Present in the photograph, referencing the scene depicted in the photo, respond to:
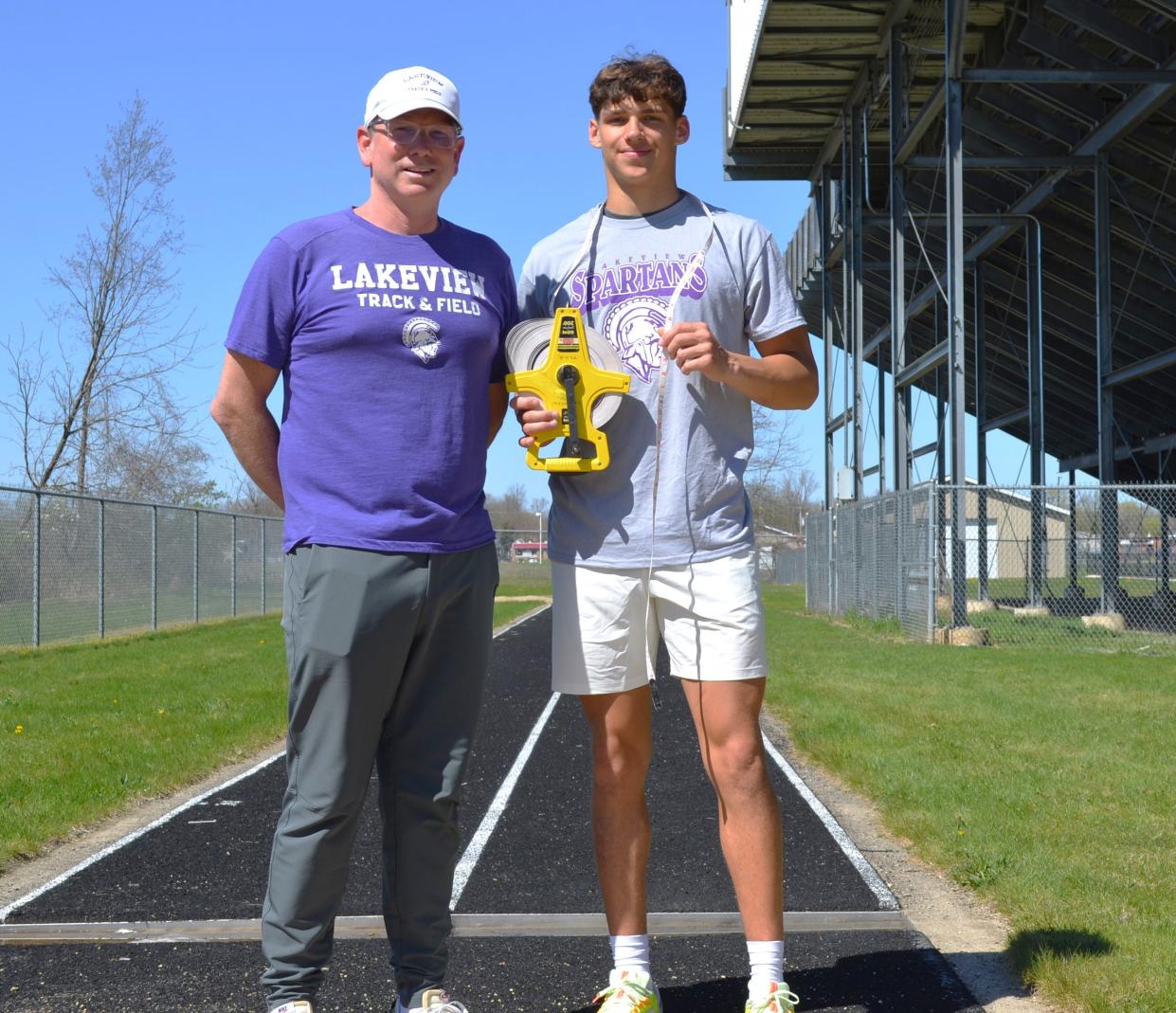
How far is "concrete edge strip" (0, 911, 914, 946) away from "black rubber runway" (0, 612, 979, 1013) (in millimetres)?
75

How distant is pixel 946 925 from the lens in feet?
16.7

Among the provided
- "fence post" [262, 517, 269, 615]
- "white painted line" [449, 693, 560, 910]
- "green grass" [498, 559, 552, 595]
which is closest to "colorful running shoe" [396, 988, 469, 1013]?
"white painted line" [449, 693, 560, 910]

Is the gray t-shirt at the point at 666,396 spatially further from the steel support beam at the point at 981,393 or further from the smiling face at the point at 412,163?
the steel support beam at the point at 981,393

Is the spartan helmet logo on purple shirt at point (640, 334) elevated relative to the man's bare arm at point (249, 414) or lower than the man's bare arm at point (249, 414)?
elevated

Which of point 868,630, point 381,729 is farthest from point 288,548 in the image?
point 868,630

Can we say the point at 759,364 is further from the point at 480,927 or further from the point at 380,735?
the point at 480,927

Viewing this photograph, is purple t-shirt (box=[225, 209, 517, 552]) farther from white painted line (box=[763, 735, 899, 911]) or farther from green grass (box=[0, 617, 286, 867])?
green grass (box=[0, 617, 286, 867])

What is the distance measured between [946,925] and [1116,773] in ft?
12.2

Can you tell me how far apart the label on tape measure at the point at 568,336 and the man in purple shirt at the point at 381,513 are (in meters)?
0.18

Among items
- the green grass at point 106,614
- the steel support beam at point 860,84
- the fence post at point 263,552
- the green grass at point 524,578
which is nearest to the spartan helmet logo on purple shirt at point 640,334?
the green grass at point 106,614

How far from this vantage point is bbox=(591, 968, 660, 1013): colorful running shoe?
12.3 feet

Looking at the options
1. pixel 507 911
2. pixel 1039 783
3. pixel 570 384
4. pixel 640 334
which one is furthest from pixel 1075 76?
pixel 570 384

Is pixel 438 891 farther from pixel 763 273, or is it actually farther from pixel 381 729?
pixel 763 273

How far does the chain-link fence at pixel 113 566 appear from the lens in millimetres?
17906
